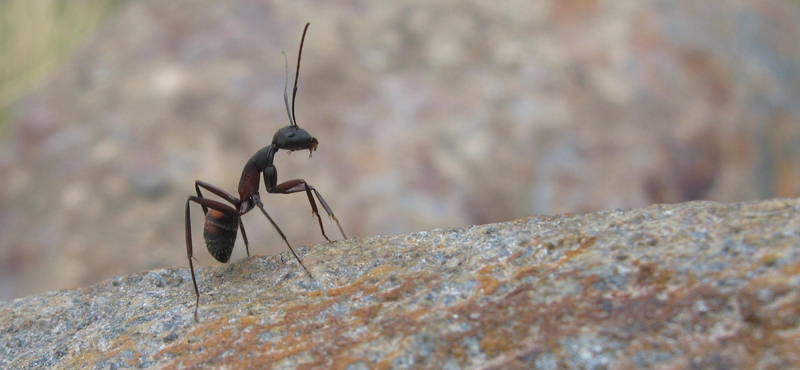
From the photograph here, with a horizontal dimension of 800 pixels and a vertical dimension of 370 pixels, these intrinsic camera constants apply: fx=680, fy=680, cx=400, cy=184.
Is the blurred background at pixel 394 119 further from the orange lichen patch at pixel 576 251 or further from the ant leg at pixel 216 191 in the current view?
the orange lichen patch at pixel 576 251

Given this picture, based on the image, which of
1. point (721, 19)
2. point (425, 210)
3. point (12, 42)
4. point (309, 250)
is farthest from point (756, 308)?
point (12, 42)

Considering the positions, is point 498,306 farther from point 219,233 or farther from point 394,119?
point 394,119

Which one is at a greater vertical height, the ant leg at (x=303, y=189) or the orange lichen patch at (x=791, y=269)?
the ant leg at (x=303, y=189)

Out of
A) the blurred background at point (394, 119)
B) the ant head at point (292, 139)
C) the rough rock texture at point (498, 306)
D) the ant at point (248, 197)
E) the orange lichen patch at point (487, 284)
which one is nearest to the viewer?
the rough rock texture at point (498, 306)

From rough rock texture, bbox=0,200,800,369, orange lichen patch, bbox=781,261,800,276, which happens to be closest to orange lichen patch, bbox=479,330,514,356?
rough rock texture, bbox=0,200,800,369

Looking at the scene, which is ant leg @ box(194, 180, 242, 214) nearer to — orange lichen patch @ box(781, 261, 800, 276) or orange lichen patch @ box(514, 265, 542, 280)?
orange lichen patch @ box(514, 265, 542, 280)

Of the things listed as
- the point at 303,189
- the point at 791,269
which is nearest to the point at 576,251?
the point at 791,269

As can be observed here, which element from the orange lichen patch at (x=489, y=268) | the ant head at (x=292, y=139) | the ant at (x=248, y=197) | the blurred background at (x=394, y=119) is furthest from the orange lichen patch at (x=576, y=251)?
the blurred background at (x=394, y=119)
